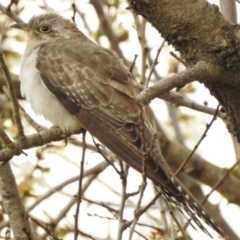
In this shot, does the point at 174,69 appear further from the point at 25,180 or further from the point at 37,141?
the point at 37,141

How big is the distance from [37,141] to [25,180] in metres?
2.08

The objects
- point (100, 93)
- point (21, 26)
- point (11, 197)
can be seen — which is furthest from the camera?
point (21, 26)

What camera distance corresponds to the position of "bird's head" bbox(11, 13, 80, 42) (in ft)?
20.7

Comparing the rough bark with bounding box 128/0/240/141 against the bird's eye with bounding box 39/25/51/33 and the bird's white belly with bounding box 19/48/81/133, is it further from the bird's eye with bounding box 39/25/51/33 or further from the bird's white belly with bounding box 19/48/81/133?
the bird's eye with bounding box 39/25/51/33

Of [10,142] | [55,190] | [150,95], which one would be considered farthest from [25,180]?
[150,95]

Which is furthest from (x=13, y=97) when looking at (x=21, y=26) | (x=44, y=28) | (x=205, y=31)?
(x=44, y=28)

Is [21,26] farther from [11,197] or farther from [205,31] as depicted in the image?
[205,31]

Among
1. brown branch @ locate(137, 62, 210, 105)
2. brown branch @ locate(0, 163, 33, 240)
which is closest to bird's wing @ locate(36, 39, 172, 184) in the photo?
brown branch @ locate(0, 163, 33, 240)

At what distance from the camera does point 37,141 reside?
12.8ft

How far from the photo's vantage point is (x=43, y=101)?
5305 millimetres

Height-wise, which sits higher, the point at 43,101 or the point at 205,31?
the point at 43,101

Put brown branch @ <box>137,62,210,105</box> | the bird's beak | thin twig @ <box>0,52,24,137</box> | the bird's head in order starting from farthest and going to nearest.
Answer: the bird's head
the bird's beak
thin twig @ <box>0,52,24,137</box>
brown branch @ <box>137,62,210,105</box>

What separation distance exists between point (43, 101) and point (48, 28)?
4.44 feet

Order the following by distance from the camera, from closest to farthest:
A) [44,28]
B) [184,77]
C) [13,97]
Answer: [184,77] < [13,97] < [44,28]
